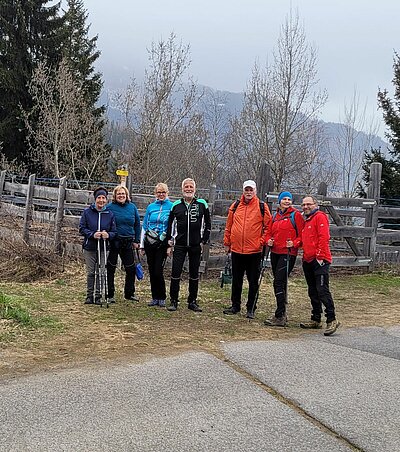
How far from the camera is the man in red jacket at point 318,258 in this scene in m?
7.06

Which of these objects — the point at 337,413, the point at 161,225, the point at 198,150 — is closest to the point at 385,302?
the point at 161,225

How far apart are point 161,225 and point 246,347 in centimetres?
275

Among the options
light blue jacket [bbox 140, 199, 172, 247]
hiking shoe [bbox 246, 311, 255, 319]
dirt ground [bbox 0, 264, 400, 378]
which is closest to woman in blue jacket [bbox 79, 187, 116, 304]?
dirt ground [bbox 0, 264, 400, 378]

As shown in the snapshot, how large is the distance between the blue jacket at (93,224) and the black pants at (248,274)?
1952 millimetres

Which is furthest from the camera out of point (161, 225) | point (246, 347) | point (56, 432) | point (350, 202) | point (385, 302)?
point (350, 202)

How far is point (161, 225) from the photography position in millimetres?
8148

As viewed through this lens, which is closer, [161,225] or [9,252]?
[161,225]

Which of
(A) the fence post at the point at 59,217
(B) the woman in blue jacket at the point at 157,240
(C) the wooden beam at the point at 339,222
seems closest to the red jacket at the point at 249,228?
(B) the woman in blue jacket at the point at 157,240

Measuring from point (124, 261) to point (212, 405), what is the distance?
449cm

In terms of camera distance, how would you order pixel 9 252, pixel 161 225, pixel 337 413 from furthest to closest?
1. pixel 9 252
2. pixel 161 225
3. pixel 337 413

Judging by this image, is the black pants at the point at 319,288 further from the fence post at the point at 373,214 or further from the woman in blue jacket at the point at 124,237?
the fence post at the point at 373,214

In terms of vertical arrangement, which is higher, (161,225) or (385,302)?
(161,225)

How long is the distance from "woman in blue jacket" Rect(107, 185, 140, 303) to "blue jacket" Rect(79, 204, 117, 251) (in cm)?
17

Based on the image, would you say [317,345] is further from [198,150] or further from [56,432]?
[198,150]
